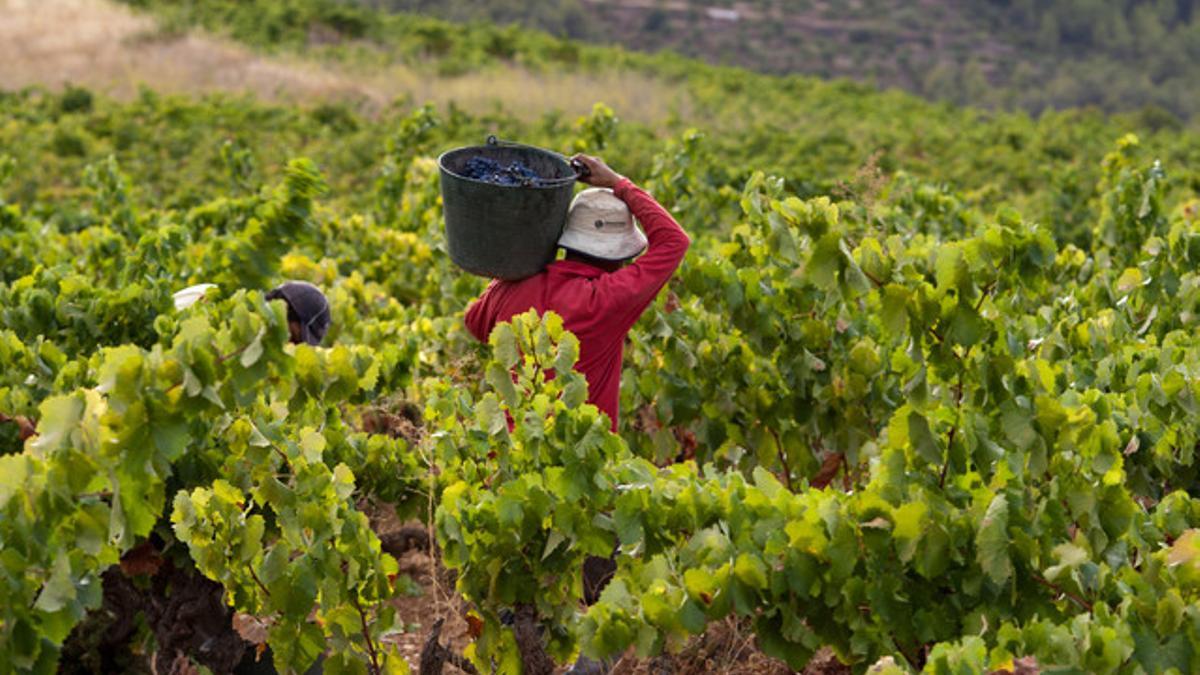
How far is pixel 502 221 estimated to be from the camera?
4000 millimetres

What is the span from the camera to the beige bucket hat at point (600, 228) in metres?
4.12

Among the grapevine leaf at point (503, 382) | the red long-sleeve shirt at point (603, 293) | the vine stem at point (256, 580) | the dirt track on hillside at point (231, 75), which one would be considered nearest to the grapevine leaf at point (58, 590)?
the vine stem at point (256, 580)

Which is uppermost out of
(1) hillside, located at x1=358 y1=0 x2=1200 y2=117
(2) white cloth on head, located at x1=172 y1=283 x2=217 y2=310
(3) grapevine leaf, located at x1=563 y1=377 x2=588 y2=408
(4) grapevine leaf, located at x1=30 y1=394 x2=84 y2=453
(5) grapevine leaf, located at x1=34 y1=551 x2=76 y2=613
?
(4) grapevine leaf, located at x1=30 y1=394 x2=84 y2=453

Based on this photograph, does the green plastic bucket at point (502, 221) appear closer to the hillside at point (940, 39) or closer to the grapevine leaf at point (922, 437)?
the grapevine leaf at point (922, 437)

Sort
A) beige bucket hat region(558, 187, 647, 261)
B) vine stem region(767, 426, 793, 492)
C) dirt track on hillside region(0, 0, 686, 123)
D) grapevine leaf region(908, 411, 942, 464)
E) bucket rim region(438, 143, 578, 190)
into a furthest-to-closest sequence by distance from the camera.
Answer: dirt track on hillside region(0, 0, 686, 123)
vine stem region(767, 426, 793, 492)
beige bucket hat region(558, 187, 647, 261)
bucket rim region(438, 143, 578, 190)
grapevine leaf region(908, 411, 942, 464)

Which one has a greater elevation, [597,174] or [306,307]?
[597,174]

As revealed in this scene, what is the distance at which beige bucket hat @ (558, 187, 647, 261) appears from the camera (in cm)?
412

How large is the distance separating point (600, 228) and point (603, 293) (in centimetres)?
25

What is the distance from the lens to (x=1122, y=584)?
8.87ft

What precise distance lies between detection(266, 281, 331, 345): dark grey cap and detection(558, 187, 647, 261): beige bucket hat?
111 cm

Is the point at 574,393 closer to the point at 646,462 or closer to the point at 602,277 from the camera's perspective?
the point at 646,462

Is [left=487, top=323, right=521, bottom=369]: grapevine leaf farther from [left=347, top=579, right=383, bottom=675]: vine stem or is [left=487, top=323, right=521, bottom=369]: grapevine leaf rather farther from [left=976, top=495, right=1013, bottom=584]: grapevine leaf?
[left=976, top=495, right=1013, bottom=584]: grapevine leaf

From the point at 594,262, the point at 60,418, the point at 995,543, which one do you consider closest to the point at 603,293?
the point at 594,262

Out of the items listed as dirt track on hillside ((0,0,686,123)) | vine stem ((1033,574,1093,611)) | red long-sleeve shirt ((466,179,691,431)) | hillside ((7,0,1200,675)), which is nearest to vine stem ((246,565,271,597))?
hillside ((7,0,1200,675))
